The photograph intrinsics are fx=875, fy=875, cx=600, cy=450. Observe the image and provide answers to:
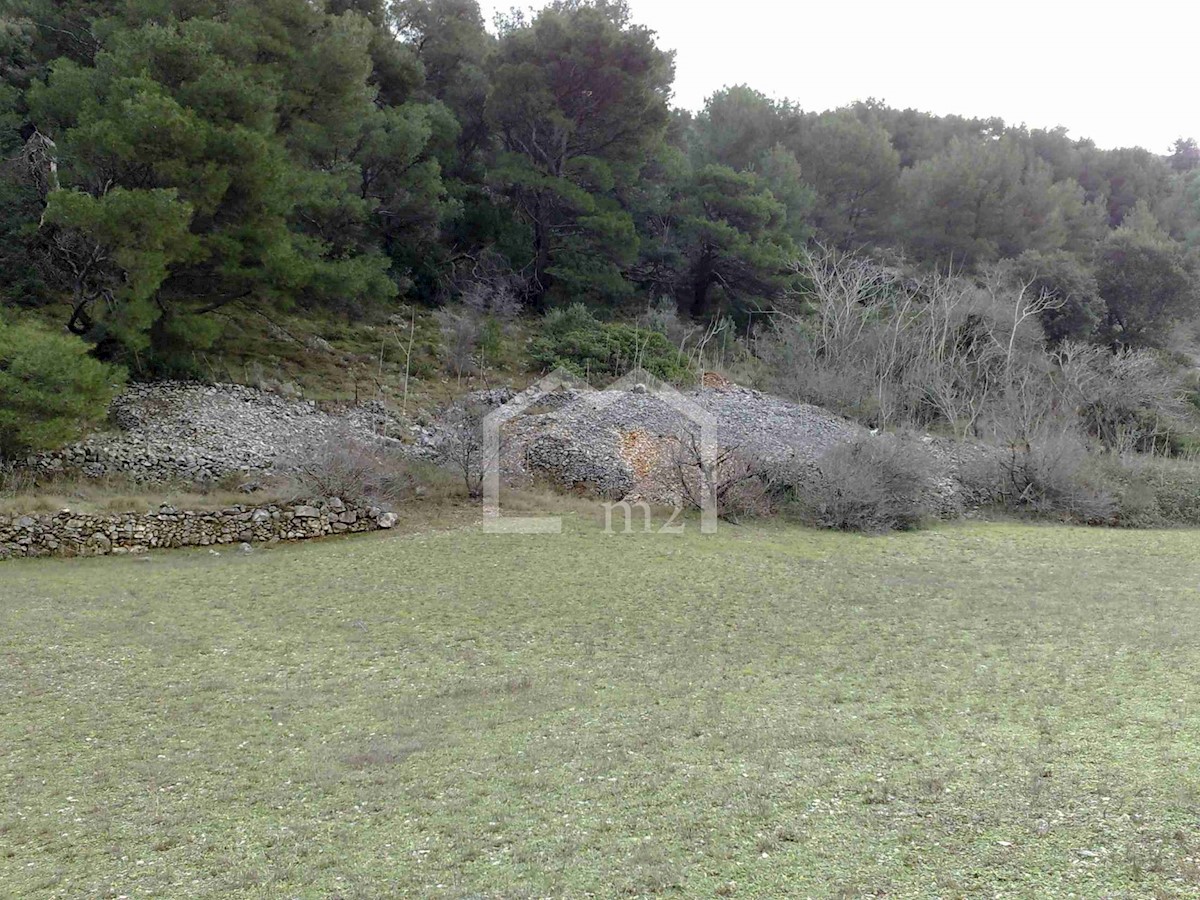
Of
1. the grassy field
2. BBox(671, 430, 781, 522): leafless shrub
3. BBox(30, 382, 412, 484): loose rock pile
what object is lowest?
the grassy field

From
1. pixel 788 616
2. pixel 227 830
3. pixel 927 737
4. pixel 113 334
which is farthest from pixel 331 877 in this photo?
pixel 113 334

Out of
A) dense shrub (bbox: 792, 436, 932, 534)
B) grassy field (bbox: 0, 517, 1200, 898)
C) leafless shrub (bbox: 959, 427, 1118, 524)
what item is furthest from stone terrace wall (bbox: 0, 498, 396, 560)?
leafless shrub (bbox: 959, 427, 1118, 524)

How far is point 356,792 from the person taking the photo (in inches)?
170

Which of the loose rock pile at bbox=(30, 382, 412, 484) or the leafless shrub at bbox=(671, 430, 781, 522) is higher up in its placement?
the loose rock pile at bbox=(30, 382, 412, 484)

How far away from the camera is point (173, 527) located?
34.8ft

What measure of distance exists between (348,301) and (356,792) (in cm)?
1472

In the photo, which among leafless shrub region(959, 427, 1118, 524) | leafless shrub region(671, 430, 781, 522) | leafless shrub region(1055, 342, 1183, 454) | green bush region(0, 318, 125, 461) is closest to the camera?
green bush region(0, 318, 125, 461)

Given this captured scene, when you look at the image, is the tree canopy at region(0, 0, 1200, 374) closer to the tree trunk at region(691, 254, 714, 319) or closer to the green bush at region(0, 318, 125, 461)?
the tree trunk at region(691, 254, 714, 319)

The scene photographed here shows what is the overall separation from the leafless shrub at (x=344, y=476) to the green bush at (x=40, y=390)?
8.79 feet

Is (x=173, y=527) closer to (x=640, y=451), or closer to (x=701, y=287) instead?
(x=640, y=451)

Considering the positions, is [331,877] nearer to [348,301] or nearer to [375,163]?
[348,301]

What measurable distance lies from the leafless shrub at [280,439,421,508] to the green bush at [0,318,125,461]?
2680 mm

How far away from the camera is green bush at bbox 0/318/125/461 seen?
34.3 ft

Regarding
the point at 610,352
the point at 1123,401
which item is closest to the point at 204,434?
the point at 610,352
